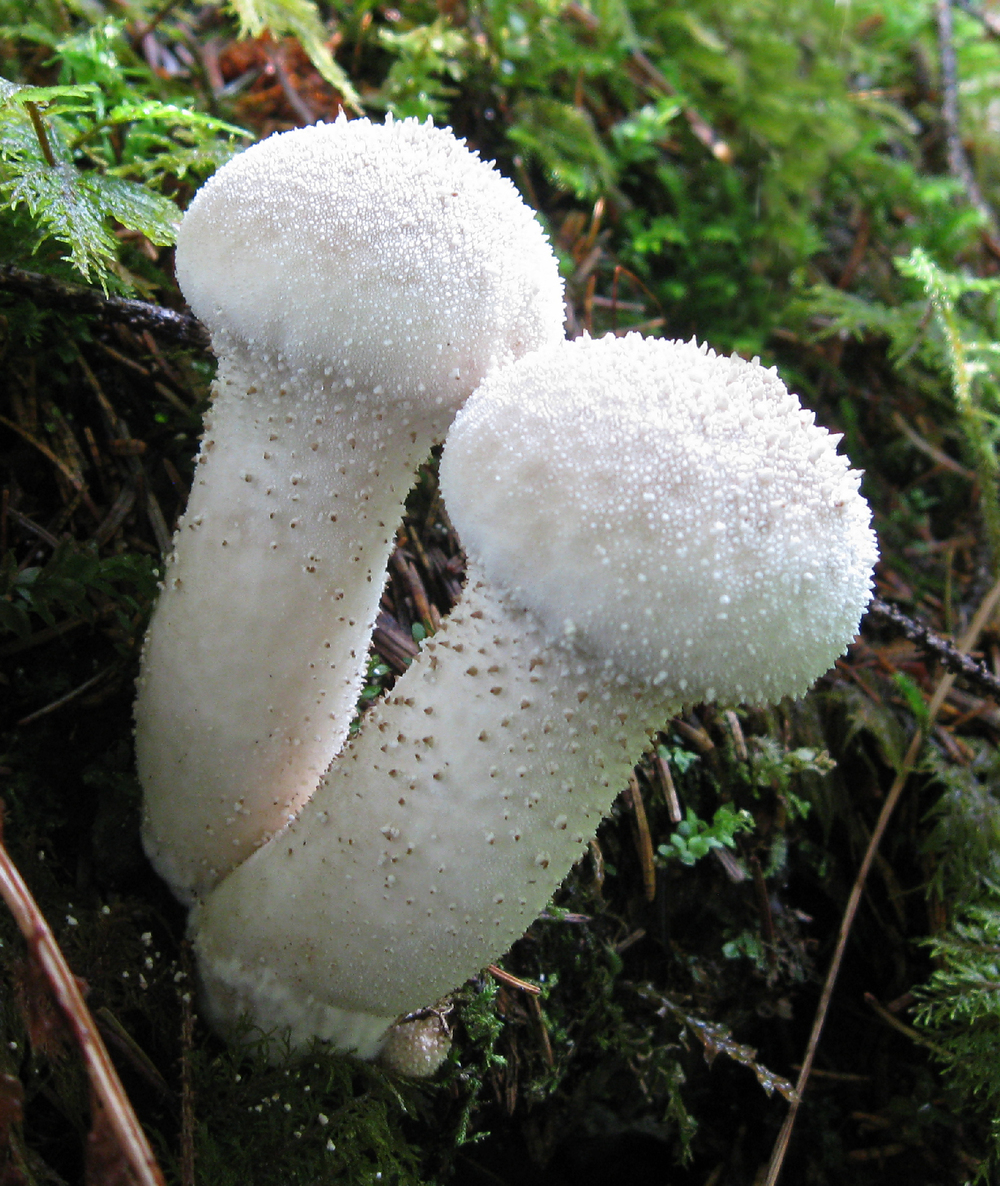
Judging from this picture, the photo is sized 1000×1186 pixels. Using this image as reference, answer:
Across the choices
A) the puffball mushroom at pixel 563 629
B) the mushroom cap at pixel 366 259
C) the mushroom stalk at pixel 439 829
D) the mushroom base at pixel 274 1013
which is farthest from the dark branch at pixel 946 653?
the mushroom base at pixel 274 1013

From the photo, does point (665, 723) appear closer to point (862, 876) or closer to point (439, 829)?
point (439, 829)

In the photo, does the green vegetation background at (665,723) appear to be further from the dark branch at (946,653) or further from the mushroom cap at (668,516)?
the mushroom cap at (668,516)

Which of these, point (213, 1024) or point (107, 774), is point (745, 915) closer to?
point (213, 1024)

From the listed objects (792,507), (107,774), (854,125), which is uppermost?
(854,125)

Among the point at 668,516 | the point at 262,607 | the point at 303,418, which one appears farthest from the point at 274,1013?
the point at 668,516

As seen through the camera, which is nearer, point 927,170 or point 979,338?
point 979,338

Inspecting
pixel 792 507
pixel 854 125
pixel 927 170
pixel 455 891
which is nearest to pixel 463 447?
pixel 792 507

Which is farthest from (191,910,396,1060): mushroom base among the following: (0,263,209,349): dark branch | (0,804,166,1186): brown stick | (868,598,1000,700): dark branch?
(868,598,1000,700): dark branch
